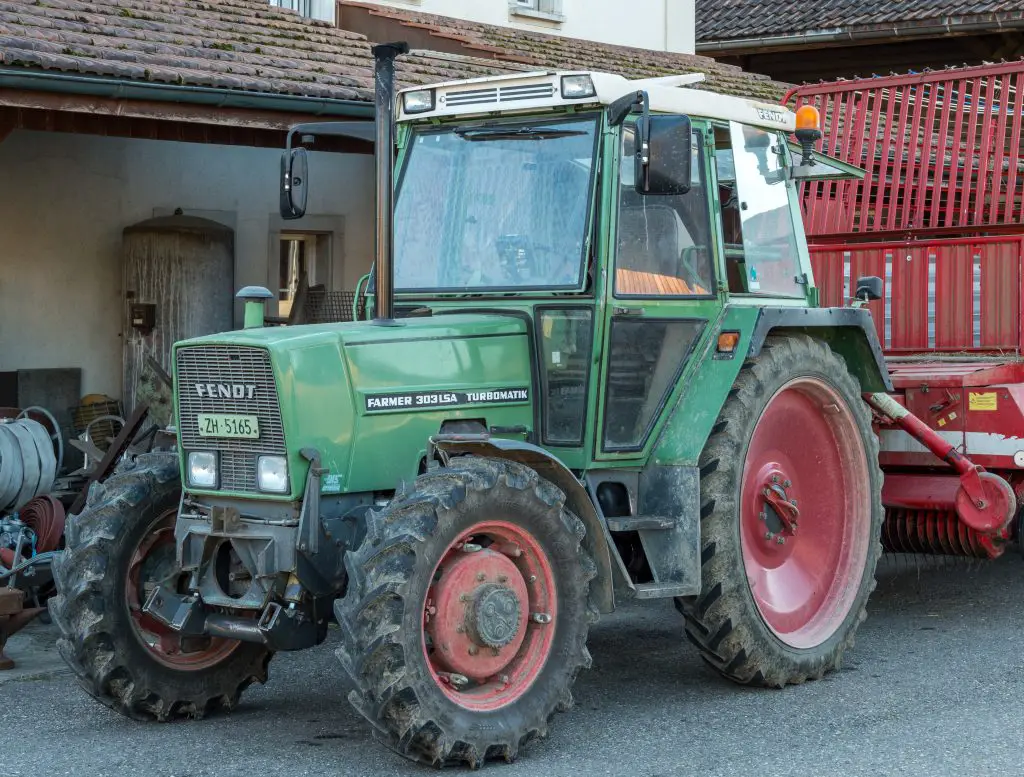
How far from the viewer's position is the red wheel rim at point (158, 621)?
5938mm

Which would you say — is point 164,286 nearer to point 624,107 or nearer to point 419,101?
point 419,101

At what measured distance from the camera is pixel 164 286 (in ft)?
38.9

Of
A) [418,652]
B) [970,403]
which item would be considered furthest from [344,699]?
[970,403]

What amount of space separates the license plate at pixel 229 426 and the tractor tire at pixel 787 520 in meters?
1.75

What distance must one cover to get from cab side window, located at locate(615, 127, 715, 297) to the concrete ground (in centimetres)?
163

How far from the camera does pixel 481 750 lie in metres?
5.19

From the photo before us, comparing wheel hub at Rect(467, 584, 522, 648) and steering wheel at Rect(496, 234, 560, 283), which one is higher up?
steering wheel at Rect(496, 234, 560, 283)

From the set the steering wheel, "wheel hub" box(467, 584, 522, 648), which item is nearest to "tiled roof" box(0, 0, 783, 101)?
the steering wheel

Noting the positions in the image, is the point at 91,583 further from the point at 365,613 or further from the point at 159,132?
the point at 159,132

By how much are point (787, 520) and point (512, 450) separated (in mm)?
1558

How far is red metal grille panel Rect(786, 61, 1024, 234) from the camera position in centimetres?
891

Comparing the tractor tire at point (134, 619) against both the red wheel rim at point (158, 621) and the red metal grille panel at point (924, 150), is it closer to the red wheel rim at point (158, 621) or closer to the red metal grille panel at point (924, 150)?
the red wheel rim at point (158, 621)

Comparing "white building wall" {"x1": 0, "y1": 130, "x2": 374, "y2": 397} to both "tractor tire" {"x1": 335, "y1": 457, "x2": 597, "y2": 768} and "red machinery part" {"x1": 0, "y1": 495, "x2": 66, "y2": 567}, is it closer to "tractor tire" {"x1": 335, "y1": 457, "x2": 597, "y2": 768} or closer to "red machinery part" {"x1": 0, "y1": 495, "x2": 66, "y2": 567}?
"red machinery part" {"x1": 0, "y1": 495, "x2": 66, "y2": 567}

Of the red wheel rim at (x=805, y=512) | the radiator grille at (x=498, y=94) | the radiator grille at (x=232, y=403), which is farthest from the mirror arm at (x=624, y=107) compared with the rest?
the radiator grille at (x=232, y=403)
